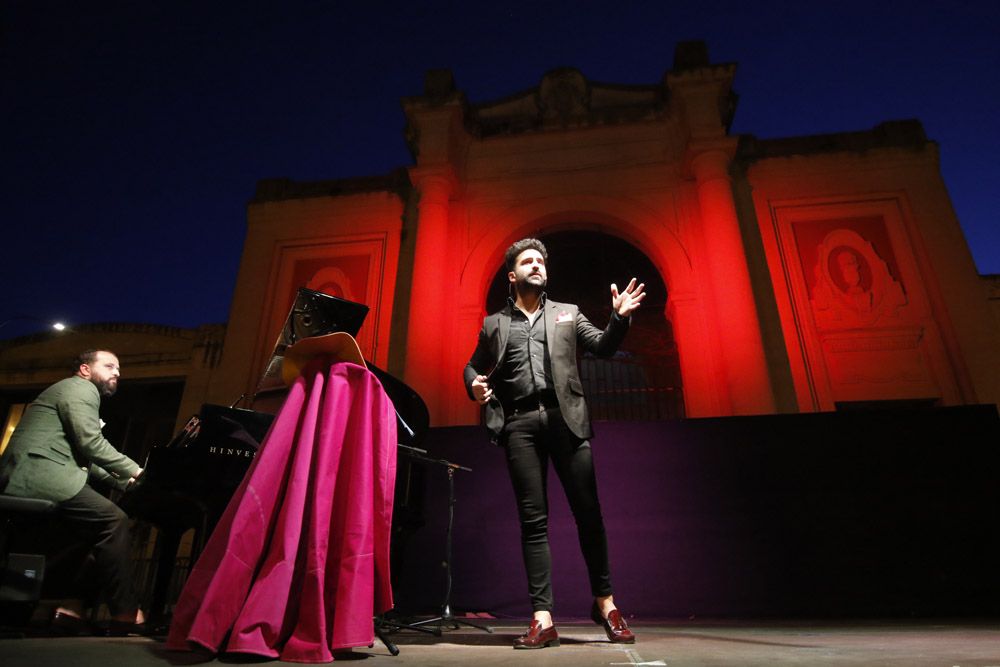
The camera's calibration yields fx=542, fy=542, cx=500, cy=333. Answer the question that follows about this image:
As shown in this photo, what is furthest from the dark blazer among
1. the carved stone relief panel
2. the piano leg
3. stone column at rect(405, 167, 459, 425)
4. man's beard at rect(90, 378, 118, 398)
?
the carved stone relief panel

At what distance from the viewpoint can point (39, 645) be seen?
2102 mm

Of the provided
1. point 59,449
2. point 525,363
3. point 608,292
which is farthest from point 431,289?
point 525,363

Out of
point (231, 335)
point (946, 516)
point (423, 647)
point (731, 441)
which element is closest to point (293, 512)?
point (423, 647)

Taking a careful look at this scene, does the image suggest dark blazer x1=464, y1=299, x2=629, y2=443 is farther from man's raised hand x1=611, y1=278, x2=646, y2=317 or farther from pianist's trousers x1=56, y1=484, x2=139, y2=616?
pianist's trousers x1=56, y1=484, x2=139, y2=616

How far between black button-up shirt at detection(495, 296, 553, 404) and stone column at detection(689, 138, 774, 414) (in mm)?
4534

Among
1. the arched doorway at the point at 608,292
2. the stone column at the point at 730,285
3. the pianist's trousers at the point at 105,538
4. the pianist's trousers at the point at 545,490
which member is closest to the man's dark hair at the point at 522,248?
the pianist's trousers at the point at 545,490

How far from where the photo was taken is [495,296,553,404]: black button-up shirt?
256 cm

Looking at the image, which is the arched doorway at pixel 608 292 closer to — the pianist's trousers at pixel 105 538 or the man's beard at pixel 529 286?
the man's beard at pixel 529 286

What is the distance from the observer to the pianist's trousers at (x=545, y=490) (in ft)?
7.61

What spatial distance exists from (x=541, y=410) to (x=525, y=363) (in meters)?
0.25

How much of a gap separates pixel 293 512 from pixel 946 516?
14.3ft

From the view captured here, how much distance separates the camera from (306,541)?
1.74m

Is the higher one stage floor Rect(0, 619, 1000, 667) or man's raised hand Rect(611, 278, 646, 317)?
man's raised hand Rect(611, 278, 646, 317)

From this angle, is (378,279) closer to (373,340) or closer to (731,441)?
(373,340)
